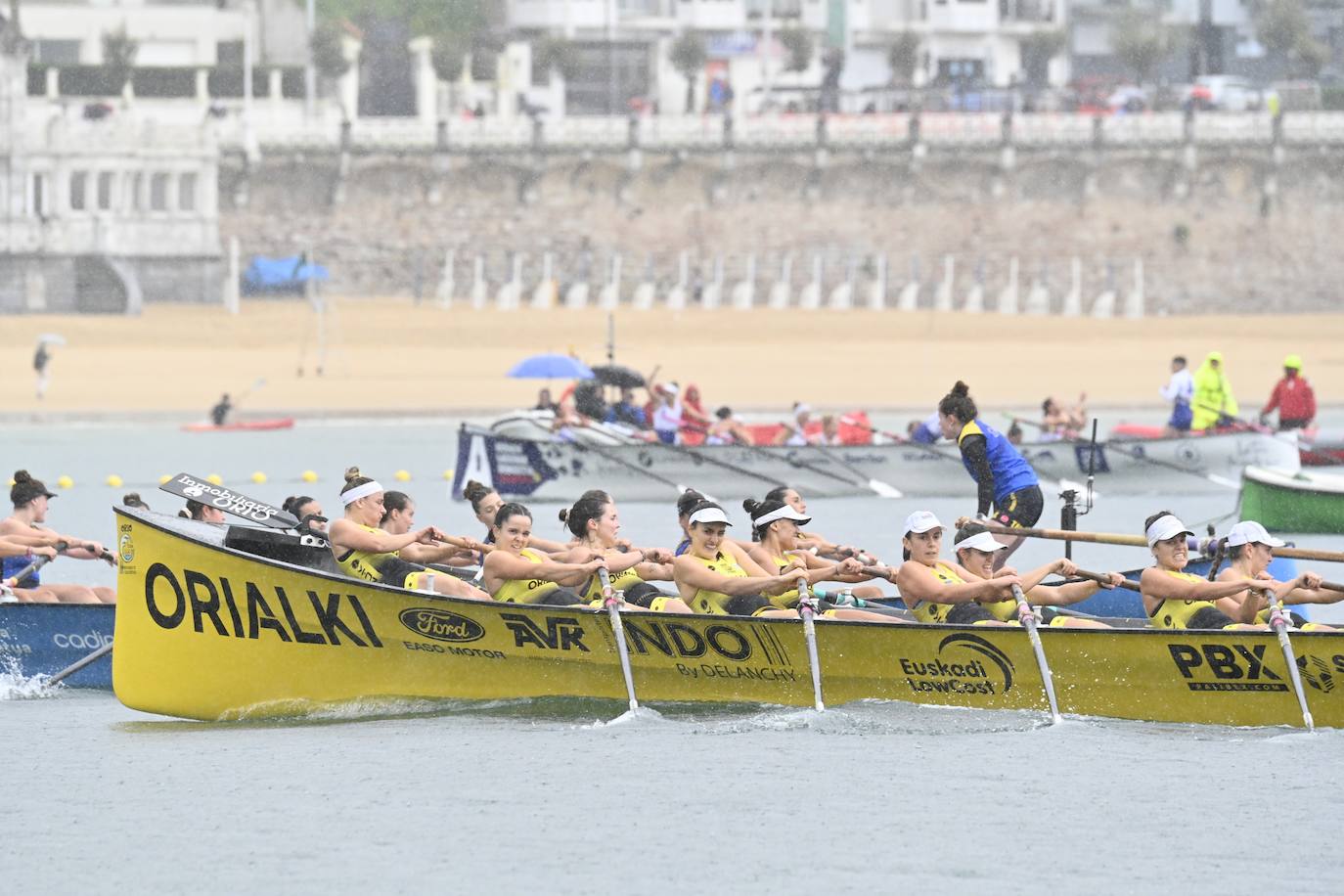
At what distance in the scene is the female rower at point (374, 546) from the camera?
17828 mm

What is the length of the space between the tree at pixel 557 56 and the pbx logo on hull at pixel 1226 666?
3036 inches

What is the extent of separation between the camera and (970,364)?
60312 millimetres

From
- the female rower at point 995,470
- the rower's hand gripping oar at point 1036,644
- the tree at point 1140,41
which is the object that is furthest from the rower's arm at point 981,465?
the tree at point 1140,41

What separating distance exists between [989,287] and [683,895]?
72.2 meters

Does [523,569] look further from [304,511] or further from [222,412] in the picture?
[222,412]

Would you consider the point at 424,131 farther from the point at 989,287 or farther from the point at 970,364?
the point at 970,364

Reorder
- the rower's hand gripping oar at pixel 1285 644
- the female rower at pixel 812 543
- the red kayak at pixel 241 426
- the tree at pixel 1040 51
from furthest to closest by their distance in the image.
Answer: the tree at pixel 1040 51
the red kayak at pixel 241 426
the female rower at pixel 812 543
the rower's hand gripping oar at pixel 1285 644

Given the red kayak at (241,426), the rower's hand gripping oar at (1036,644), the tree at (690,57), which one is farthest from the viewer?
the tree at (690,57)

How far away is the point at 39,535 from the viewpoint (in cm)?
1883

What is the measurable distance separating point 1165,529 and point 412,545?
5.06 meters

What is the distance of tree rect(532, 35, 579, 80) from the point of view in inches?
3625

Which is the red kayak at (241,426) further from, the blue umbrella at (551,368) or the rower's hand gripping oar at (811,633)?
the rower's hand gripping oar at (811,633)

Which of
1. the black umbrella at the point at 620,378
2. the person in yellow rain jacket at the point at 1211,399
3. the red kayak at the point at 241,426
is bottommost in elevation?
the red kayak at the point at 241,426

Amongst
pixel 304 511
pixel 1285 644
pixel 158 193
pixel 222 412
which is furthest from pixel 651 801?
pixel 158 193
